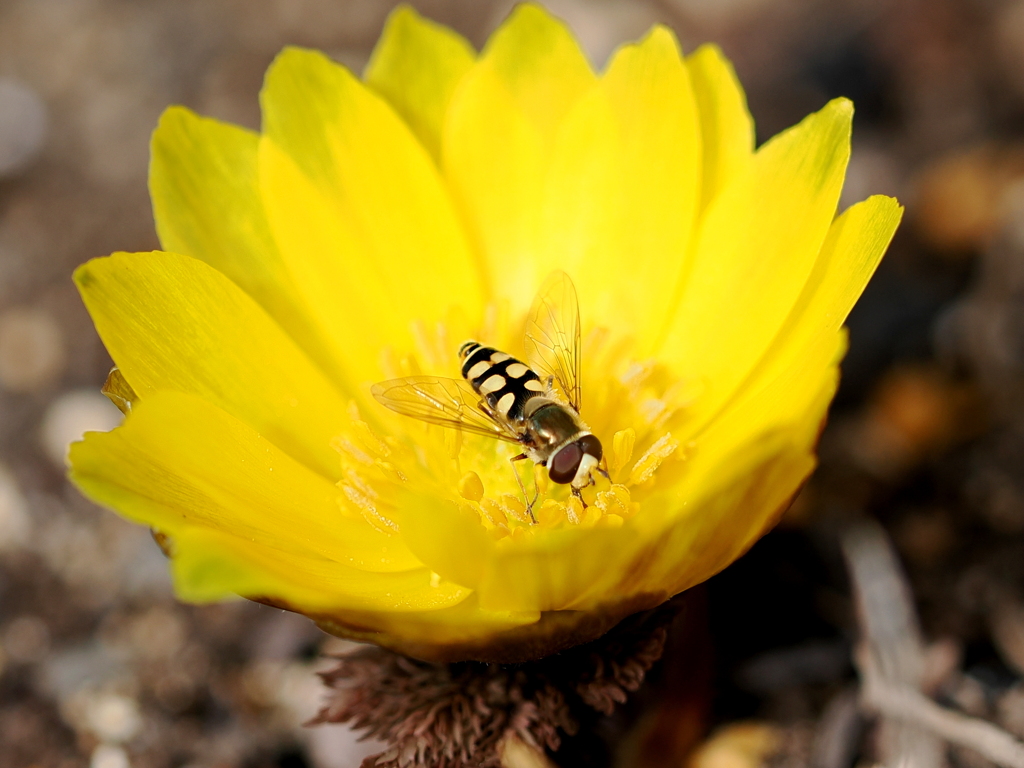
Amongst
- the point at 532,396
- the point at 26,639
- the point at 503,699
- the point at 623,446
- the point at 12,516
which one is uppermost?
the point at 532,396

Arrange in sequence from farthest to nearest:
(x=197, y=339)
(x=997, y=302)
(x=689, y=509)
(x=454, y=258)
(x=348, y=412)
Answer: (x=997, y=302), (x=454, y=258), (x=348, y=412), (x=197, y=339), (x=689, y=509)

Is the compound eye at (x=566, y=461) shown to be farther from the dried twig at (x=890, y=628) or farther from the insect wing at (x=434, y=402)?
the dried twig at (x=890, y=628)

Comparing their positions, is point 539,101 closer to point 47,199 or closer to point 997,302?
point 997,302

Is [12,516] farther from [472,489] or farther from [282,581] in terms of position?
[282,581]

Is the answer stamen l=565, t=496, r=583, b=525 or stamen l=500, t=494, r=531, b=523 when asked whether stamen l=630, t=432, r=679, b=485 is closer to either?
stamen l=565, t=496, r=583, b=525

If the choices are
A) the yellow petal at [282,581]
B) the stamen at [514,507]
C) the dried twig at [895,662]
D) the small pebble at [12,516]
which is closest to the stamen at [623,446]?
the stamen at [514,507]

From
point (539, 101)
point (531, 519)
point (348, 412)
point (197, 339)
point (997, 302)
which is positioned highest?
point (539, 101)

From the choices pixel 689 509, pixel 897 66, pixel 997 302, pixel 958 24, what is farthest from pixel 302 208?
pixel 958 24

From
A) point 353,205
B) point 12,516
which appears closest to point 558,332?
point 353,205
